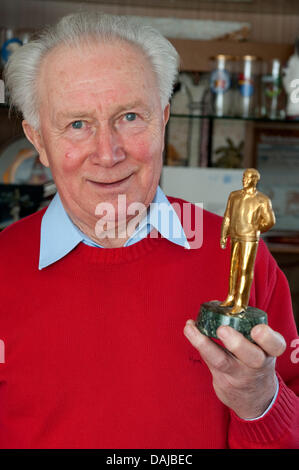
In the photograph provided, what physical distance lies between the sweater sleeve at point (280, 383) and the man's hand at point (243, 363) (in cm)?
2

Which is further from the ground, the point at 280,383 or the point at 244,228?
the point at 244,228

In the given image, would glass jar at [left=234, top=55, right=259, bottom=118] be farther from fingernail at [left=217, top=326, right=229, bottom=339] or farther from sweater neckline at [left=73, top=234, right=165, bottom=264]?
fingernail at [left=217, top=326, right=229, bottom=339]

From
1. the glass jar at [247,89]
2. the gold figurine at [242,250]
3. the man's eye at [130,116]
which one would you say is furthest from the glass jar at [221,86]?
the gold figurine at [242,250]

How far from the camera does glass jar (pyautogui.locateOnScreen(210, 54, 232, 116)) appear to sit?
1.65 meters

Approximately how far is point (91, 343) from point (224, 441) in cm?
24

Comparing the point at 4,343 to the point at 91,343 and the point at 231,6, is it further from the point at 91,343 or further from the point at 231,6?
the point at 231,6

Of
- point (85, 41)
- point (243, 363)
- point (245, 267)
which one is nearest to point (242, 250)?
point (245, 267)

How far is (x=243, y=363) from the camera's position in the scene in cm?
62

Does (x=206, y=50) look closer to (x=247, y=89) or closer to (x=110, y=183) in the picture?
(x=247, y=89)

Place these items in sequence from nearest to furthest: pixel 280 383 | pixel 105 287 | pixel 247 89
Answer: pixel 280 383
pixel 105 287
pixel 247 89

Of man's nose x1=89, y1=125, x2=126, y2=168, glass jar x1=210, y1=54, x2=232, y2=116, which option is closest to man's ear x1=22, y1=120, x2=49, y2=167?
man's nose x1=89, y1=125, x2=126, y2=168

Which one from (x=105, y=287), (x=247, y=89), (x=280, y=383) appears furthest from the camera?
(x=247, y=89)

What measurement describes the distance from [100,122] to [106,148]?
0.12 ft

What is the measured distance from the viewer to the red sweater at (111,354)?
0.80m
